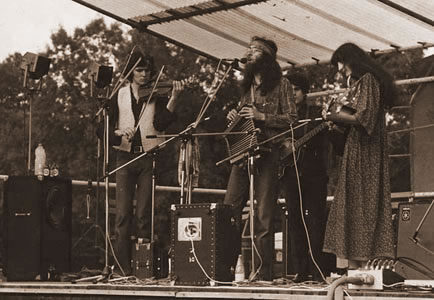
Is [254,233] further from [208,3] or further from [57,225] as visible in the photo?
[208,3]

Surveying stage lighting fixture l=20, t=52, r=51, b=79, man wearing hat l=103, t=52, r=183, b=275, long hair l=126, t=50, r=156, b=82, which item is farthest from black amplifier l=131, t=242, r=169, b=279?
stage lighting fixture l=20, t=52, r=51, b=79

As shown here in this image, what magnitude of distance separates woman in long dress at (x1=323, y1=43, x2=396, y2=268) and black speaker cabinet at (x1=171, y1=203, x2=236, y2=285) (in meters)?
0.91

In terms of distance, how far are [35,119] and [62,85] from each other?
1939 mm

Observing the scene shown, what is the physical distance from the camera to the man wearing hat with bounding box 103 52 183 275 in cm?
919

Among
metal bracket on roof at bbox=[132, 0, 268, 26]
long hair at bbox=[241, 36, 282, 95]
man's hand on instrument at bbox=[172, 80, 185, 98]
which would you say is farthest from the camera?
metal bracket on roof at bbox=[132, 0, 268, 26]

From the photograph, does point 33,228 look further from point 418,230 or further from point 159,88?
point 418,230

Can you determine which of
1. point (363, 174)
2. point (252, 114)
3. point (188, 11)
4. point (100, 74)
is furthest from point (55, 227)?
point (363, 174)

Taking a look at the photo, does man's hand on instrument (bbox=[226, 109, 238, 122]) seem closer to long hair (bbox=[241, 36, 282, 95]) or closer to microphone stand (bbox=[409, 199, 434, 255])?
long hair (bbox=[241, 36, 282, 95])

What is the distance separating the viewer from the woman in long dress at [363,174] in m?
7.65

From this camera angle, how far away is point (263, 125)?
8.51 meters

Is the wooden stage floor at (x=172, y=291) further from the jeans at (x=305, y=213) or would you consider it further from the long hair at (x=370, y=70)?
the long hair at (x=370, y=70)

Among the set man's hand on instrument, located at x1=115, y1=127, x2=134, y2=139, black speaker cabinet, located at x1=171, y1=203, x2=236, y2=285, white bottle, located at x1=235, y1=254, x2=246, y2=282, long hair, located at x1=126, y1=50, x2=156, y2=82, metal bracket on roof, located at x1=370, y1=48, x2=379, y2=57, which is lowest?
white bottle, located at x1=235, y1=254, x2=246, y2=282

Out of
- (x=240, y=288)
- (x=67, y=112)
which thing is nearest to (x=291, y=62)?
(x=240, y=288)

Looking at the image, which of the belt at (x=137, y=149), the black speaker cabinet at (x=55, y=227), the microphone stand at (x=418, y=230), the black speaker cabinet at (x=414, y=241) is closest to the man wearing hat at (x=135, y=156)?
the belt at (x=137, y=149)
